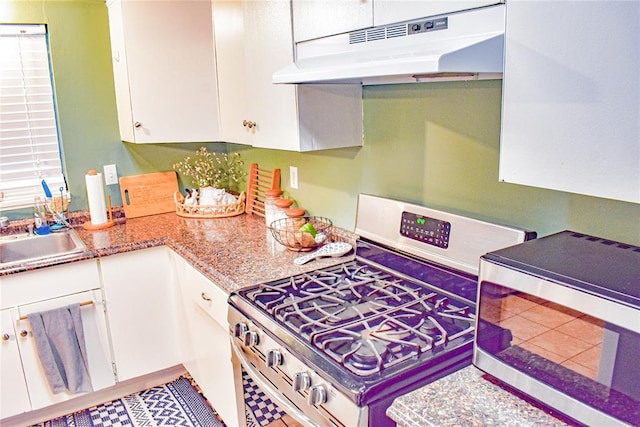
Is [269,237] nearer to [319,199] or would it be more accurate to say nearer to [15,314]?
[319,199]

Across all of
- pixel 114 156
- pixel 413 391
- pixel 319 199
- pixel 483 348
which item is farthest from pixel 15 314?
pixel 483 348

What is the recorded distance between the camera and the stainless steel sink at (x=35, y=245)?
2.47 m

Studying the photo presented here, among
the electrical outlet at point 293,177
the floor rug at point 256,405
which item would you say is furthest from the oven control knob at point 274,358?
the electrical outlet at point 293,177

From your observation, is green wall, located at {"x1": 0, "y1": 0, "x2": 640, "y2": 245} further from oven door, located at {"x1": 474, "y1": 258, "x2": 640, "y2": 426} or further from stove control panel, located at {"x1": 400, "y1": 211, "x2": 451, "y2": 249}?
oven door, located at {"x1": 474, "y1": 258, "x2": 640, "y2": 426}

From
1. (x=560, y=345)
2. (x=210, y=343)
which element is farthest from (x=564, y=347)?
(x=210, y=343)

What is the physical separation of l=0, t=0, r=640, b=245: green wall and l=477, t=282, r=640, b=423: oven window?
1.35 feet

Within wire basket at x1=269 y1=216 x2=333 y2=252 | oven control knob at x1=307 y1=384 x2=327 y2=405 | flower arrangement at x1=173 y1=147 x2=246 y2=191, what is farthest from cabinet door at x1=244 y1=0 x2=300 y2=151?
oven control knob at x1=307 y1=384 x2=327 y2=405

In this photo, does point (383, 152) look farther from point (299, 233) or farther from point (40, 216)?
point (40, 216)

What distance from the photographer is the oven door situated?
88 centimetres

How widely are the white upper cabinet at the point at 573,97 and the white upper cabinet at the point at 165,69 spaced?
1.81 metres

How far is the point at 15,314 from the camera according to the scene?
2.16 metres

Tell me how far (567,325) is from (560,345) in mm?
50

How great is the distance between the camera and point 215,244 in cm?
227

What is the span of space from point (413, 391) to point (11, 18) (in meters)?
2.51
